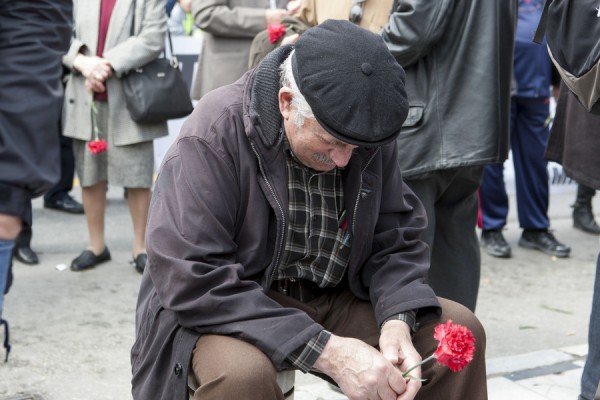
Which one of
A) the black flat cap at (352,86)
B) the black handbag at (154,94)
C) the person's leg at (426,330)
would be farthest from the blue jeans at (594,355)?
the black handbag at (154,94)

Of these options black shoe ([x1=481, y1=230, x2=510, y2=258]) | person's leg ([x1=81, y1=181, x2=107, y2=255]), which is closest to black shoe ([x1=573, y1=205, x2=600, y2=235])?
black shoe ([x1=481, y1=230, x2=510, y2=258])

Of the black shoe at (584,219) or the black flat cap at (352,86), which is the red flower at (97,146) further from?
the black shoe at (584,219)

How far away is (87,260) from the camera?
5391mm

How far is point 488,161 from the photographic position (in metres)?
3.71

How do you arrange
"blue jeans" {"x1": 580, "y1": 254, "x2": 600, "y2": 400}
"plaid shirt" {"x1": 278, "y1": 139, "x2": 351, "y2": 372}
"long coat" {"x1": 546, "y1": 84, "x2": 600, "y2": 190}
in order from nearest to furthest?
"plaid shirt" {"x1": 278, "y1": 139, "x2": 351, "y2": 372}
"blue jeans" {"x1": 580, "y1": 254, "x2": 600, "y2": 400}
"long coat" {"x1": 546, "y1": 84, "x2": 600, "y2": 190}

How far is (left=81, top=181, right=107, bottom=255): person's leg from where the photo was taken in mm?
5371

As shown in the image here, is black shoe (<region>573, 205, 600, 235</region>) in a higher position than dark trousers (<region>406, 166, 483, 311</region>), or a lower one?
lower

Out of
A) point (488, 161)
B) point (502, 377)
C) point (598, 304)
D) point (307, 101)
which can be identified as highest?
point (307, 101)

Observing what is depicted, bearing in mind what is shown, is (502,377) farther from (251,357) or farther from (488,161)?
(251,357)

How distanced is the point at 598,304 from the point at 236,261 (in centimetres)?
141

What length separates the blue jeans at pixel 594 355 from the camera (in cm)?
337

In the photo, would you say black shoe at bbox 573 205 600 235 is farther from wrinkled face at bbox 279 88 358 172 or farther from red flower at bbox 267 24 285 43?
wrinkled face at bbox 279 88 358 172

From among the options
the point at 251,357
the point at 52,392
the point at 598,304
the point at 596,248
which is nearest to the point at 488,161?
the point at 598,304

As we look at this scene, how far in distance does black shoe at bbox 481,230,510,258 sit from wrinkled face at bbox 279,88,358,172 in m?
3.62
